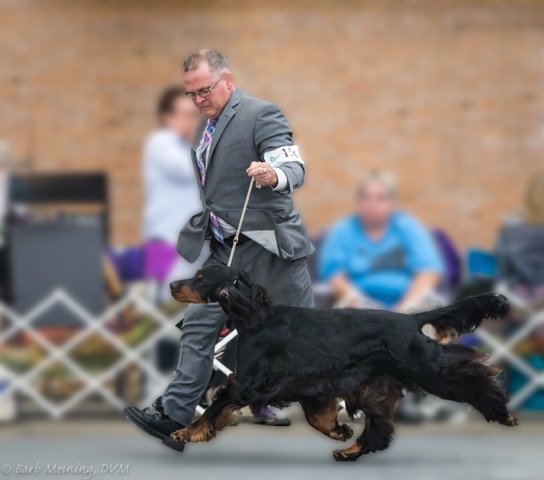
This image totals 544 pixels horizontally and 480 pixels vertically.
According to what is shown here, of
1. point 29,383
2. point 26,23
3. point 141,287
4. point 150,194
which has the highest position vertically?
point 26,23

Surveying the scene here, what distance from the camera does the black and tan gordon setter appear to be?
20.3 ft

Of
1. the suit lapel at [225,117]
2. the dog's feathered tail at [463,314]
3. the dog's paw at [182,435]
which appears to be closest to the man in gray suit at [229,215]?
the suit lapel at [225,117]

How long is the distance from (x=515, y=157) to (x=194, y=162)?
20.7 ft

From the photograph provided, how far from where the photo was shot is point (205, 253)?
962 centimetres

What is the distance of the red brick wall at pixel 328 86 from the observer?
12148 mm

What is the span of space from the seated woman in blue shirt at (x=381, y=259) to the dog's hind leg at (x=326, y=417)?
368 centimetres

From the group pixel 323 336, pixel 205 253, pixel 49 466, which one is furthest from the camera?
pixel 205 253

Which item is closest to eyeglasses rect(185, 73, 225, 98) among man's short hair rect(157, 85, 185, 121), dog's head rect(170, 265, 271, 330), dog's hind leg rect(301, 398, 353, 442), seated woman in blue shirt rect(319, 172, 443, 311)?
dog's head rect(170, 265, 271, 330)

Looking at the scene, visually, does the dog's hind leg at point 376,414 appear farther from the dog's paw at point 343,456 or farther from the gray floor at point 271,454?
the gray floor at point 271,454

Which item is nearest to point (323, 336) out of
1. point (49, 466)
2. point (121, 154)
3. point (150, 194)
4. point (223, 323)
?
point (223, 323)

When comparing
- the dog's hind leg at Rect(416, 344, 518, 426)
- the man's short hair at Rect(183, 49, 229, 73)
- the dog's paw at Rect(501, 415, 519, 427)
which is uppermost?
the man's short hair at Rect(183, 49, 229, 73)

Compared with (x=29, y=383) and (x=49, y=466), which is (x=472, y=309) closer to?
(x=49, y=466)

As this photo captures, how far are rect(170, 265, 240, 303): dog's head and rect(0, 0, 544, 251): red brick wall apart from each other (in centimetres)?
576

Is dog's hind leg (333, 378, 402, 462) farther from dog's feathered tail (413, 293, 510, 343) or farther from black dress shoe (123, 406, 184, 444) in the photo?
black dress shoe (123, 406, 184, 444)
